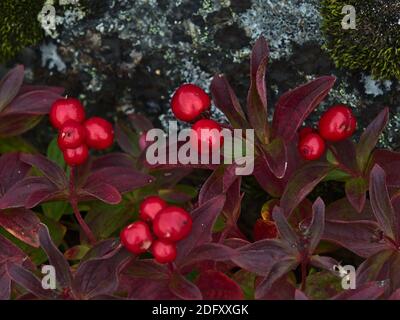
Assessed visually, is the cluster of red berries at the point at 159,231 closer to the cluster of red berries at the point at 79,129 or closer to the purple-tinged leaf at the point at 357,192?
the cluster of red berries at the point at 79,129

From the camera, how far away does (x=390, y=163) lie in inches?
87.7

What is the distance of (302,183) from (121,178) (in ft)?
1.76

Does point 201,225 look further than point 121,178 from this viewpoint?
No

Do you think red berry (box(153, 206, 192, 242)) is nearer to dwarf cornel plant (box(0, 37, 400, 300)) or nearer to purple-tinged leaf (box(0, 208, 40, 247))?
dwarf cornel plant (box(0, 37, 400, 300))

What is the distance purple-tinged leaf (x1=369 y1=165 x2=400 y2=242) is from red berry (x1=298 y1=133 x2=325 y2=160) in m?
0.21

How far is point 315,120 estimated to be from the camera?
251 cm

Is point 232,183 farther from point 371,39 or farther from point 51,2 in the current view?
point 51,2

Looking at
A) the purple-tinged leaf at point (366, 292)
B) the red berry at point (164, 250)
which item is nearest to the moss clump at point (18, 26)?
the red berry at point (164, 250)

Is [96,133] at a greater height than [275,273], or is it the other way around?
[96,133]

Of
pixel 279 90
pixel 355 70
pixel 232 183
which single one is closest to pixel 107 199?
pixel 232 183

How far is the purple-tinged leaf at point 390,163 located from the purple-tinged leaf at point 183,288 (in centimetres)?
66

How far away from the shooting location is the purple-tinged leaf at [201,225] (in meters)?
2.01

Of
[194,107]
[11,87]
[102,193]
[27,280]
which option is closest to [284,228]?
[194,107]

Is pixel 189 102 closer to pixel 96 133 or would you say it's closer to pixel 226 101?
pixel 226 101
